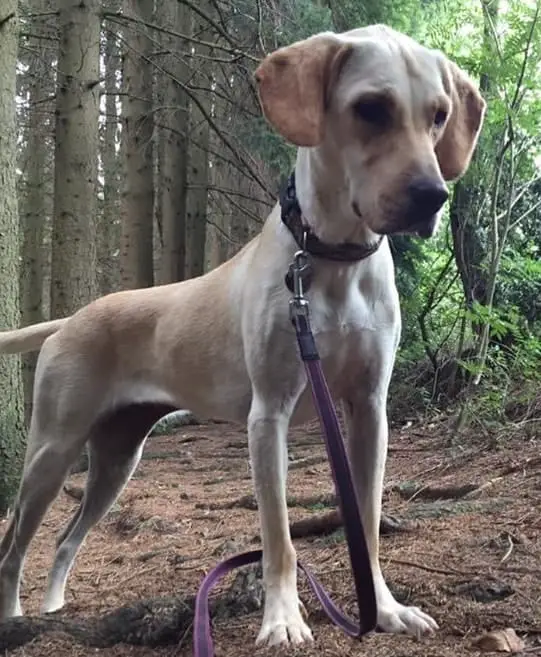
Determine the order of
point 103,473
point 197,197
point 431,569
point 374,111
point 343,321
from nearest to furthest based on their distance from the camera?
1. point 374,111
2. point 343,321
3. point 431,569
4. point 103,473
5. point 197,197

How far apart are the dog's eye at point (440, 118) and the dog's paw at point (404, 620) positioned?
1688mm

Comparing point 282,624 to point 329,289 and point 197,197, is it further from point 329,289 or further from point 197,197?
point 197,197

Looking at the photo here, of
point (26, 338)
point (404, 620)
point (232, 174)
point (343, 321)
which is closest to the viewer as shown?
point (404, 620)

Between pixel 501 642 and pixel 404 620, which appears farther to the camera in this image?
pixel 404 620

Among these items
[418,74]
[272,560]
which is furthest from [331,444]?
[418,74]

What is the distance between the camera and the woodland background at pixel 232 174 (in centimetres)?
725

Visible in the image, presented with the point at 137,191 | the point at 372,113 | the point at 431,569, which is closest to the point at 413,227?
the point at 372,113

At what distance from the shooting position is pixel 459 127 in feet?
10.6

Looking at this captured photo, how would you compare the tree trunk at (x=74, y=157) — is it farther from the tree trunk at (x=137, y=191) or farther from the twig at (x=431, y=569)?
the twig at (x=431, y=569)

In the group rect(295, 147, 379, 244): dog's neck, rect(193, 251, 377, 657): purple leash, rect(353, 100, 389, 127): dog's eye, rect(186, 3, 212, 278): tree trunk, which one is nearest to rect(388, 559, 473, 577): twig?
rect(193, 251, 377, 657): purple leash

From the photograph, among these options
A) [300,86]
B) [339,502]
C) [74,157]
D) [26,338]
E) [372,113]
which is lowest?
[339,502]

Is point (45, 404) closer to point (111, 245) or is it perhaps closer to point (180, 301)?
point (180, 301)

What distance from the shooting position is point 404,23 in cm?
1080

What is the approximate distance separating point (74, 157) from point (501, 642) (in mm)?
7444
